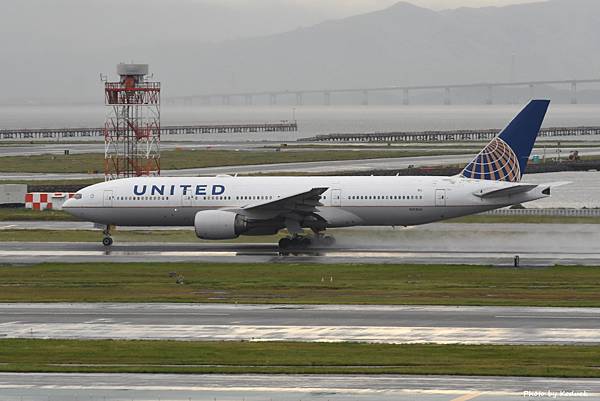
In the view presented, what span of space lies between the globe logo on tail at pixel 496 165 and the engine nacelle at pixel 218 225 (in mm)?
12148

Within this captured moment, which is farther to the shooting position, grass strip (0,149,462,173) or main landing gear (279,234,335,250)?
grass strip (0,149,462,173)

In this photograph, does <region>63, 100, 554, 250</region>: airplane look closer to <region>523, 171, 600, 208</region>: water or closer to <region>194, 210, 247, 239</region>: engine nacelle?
<region>194, 210, 247, 239</region>: engine nacelle

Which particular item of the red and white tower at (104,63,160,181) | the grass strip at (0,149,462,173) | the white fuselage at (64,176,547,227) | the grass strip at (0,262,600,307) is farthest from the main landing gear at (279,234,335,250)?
the grass strip at (0,149,462,173)

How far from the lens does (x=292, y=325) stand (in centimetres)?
3506

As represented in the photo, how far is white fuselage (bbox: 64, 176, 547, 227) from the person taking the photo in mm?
56594

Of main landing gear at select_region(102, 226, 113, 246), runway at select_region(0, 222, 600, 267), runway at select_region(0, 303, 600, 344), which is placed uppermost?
main landing gear at select_region(102, 226, 113, 246)

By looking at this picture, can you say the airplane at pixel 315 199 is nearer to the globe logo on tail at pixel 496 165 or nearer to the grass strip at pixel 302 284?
the globe logo on tail at pixel 496 165

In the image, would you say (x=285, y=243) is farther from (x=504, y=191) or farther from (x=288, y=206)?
(x=504, y=191)

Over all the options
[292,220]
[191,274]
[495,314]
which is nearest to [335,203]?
[292,220]

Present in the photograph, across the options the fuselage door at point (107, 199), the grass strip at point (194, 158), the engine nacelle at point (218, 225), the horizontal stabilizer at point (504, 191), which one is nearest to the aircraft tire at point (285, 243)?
the engine nacelle at point (218, 225)

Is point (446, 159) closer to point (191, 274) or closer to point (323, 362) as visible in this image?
point (191, 274)

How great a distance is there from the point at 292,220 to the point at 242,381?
30.1 meters

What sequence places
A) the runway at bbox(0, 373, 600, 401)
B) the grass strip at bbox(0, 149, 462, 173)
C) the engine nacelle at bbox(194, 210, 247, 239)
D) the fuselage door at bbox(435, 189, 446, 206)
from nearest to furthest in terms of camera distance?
1. the runway at bbox(0, 373, 600, 401)
2. the engine nacelle at bbox(194, 210, 247, 239)
3. the fuselage door at bbox(435, 189, 446, 206)
4. the grass strip at bbox(0, 149, 462, 173)

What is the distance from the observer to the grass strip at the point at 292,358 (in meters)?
28.3
